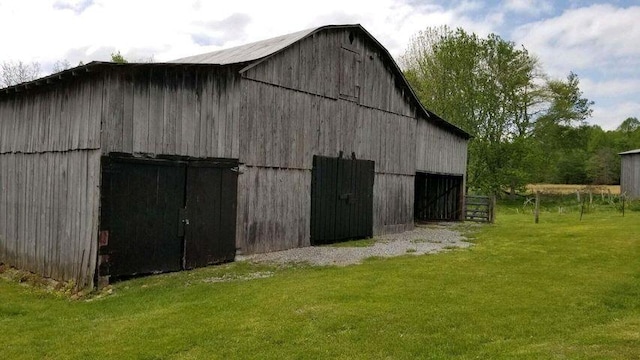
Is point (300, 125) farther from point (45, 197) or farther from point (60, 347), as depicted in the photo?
point (60, 347)

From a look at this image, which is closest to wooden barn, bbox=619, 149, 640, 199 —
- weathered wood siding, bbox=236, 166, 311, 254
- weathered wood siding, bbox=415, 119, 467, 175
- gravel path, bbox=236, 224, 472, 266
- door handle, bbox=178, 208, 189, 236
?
weathered wood siding, bbox=415, 119, 467, 175

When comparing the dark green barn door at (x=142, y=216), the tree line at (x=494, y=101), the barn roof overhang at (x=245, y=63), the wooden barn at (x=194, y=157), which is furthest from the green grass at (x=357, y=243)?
the tree line at (x=494, y=101)

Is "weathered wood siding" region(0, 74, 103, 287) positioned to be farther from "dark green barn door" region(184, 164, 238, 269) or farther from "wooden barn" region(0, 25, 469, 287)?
"dark green barn door" region(184, 164, 238, 269)

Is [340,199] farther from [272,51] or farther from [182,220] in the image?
[182,220]

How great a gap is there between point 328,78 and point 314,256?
5913mm

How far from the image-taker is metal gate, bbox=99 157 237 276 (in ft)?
36.8

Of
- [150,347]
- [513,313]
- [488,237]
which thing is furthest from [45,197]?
[488,237]

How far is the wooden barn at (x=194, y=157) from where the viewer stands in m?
11.4

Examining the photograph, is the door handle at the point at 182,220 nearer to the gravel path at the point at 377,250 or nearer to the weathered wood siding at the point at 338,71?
the gravel path at the point at 377,250

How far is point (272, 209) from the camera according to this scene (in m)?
15.1

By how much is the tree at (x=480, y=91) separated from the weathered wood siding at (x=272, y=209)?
91.3 ft

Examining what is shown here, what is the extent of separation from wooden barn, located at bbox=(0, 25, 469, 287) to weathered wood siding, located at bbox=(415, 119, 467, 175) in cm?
313

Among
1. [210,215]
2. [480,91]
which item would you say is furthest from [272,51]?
[480,91]

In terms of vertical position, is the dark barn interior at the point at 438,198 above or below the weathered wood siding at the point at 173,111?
below
